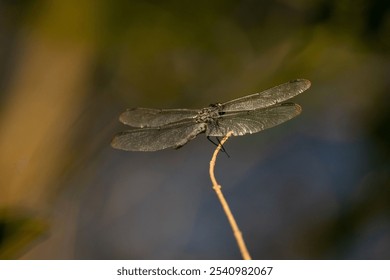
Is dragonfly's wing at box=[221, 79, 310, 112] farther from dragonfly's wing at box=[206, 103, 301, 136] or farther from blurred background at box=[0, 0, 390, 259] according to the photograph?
blurred background at box=[0, 0, 390, 259]

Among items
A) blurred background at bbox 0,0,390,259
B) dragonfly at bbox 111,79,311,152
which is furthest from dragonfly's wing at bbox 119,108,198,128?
blurred background at bbox 0,0,390,259

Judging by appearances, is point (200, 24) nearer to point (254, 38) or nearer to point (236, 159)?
point (254, 38)

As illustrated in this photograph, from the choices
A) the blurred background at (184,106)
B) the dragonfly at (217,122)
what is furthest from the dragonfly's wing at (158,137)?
the blurred background at (184,106)

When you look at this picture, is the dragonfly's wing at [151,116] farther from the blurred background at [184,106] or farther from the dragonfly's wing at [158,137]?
the blurred background at [184,106]

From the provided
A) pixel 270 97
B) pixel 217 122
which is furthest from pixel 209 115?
pixel 270 97

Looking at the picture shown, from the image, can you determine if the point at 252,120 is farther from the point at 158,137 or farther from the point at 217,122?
the point at 158,137

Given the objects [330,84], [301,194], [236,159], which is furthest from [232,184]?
[330,84]
